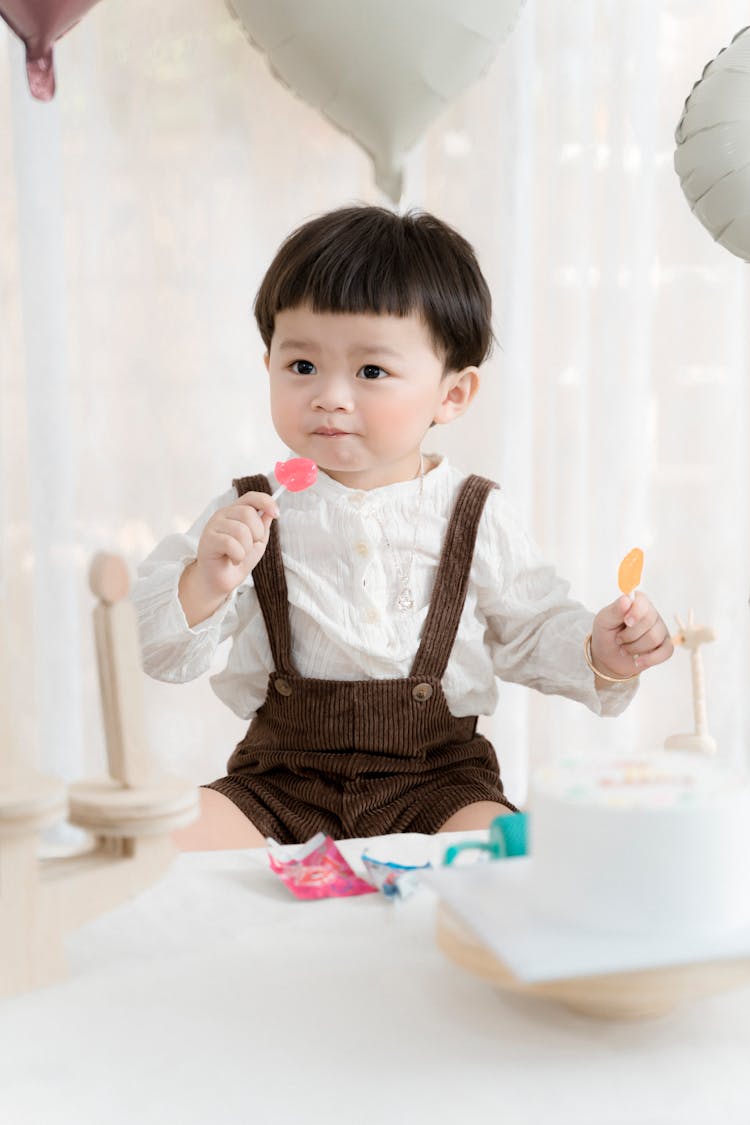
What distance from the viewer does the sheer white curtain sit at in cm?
190

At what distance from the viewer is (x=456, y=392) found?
1411 mm

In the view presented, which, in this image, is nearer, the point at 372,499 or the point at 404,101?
the point at 372,499

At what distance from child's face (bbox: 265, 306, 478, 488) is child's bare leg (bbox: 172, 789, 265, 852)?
0.37m

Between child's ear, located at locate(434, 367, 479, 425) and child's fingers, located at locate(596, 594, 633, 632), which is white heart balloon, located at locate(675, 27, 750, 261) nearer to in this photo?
child's ear, located at locate(434, 367, 479, 425)

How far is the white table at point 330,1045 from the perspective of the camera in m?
0.57

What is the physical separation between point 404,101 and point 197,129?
426mm

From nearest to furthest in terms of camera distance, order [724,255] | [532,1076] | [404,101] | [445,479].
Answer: [532,1076], [445,479], [404,101], [724,255]

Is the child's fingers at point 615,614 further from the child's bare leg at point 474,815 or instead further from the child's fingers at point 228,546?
the child's fingers at point 228,546

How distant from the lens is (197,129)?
6.32 ft

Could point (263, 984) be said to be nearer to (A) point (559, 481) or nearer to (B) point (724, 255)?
(A) point (559, 481)

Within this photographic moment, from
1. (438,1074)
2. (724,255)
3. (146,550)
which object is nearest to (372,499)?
(146,550)

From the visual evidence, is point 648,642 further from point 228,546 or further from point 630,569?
point 228,546

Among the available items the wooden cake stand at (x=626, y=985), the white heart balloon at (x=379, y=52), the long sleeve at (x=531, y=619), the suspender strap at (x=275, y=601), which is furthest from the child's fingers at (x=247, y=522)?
the white heart balloon at (x=379, y=52)

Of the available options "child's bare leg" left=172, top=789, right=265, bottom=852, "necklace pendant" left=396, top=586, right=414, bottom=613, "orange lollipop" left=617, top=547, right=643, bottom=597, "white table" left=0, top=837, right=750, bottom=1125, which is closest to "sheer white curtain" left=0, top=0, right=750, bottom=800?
"necklace pendant" left=396, top=586, right=414, bottom=613
